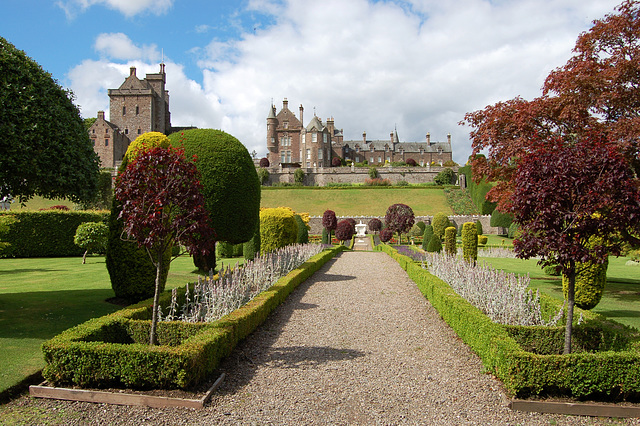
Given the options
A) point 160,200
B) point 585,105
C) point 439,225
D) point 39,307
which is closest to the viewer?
point 160,200

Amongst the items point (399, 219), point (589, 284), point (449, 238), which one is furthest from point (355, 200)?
point (589, 284)

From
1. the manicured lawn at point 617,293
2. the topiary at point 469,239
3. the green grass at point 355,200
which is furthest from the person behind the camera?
the green grass at point 355,200

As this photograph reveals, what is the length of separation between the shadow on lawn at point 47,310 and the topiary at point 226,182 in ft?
9.09

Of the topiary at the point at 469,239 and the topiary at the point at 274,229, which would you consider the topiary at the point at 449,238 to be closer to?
the topiary at the point at 469,239

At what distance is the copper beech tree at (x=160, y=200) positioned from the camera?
4562 millimetres

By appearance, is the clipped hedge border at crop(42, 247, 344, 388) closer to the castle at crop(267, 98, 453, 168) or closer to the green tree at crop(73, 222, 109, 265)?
the green tree at crop(73, 222, 109, 265)

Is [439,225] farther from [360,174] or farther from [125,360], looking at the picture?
[360,174]

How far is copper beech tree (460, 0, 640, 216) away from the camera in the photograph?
8.77 m

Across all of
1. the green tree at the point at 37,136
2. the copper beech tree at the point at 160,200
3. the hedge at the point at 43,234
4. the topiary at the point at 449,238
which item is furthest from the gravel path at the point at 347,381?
the hedge at the point at 43,234

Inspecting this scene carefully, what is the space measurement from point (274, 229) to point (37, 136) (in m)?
7.86

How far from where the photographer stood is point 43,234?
19062 millimetres

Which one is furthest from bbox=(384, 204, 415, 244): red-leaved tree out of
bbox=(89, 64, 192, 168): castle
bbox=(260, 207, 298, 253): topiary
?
bbox=(89, 64, 192, 168): castle

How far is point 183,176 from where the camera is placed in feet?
15.5

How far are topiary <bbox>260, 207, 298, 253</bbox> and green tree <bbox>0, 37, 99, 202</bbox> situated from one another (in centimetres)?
668
